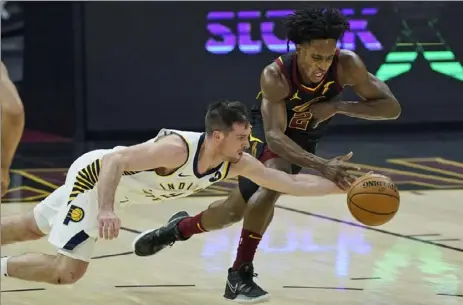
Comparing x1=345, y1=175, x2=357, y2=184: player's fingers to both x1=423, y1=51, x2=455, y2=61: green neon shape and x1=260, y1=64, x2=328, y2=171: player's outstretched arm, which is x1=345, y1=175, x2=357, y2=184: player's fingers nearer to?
x1=260, y1=64, x2=328, y2=171: player's outstretched arm

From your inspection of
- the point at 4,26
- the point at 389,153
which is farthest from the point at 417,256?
the point at 4,26

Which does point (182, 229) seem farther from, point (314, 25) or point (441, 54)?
point (441, 54)

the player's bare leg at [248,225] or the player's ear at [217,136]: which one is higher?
the player's ear at [217,136]

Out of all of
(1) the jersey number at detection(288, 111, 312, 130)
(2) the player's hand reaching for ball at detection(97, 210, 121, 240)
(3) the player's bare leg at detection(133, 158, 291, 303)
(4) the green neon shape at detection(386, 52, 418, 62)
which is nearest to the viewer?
(2) the player's hand reaching for ball at detection(97, 210, 121, 240)

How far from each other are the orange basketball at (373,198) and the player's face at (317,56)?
0.71 meters

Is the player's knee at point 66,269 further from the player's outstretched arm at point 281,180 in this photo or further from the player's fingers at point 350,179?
the player's fingers at point 350,179

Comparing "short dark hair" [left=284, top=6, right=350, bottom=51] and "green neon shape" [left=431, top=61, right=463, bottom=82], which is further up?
"short dark hair" [left=284, top=6, right=350, bottom=51]

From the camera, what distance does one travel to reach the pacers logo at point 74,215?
5082 millimetres

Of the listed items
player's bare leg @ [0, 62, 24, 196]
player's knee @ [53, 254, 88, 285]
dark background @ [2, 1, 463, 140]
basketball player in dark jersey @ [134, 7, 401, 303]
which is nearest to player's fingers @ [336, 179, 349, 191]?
basketball player in dark jersey @ [134, 7, 401, 303]

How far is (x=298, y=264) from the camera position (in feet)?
21.6

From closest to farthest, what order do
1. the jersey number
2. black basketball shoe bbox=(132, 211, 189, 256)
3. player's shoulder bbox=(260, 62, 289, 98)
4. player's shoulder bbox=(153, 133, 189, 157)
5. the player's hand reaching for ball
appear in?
1. the player's hand reaching for ball
2. player's shoulder bbox=(153, 133, 189, 157)
3. player's shoulder bbox=(260, 62, 289, 98)
4. the jersey number
5. black basketball shoe bbox=(132, 211, 189, 256)

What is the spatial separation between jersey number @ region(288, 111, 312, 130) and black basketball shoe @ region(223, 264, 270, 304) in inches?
34.4

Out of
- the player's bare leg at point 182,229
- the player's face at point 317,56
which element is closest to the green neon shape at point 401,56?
the player's bare leg at point 182,229

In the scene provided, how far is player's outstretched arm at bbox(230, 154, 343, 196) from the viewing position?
5.25m
